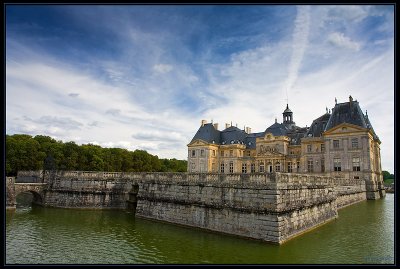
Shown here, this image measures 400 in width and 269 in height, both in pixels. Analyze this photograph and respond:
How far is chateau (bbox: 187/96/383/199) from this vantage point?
132 feet

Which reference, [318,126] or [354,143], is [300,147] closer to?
[318,126]

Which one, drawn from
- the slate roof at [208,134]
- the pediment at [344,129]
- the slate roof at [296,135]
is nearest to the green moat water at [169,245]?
the pediment at [344,129]

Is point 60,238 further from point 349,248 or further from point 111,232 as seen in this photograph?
point 349,248

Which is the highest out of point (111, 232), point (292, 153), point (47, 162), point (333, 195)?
point (292, 153)

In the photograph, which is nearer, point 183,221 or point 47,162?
point 183,221

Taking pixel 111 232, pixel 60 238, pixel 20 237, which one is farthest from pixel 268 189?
pixel 20 237

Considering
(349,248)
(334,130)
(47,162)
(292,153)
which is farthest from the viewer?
(292,153)

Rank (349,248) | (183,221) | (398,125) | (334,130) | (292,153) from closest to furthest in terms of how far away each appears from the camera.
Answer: (398,125) < (349,248) < (183,221) < (334,130) < (292,153)

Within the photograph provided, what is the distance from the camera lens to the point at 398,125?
930 cm

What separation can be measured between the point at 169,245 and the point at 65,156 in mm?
39737

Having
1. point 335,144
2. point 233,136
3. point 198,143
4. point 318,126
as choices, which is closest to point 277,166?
point 318,126

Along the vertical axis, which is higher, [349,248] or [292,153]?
[292,153]

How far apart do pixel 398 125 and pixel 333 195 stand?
14303 millimetres

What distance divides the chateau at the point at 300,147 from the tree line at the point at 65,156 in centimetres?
1170
